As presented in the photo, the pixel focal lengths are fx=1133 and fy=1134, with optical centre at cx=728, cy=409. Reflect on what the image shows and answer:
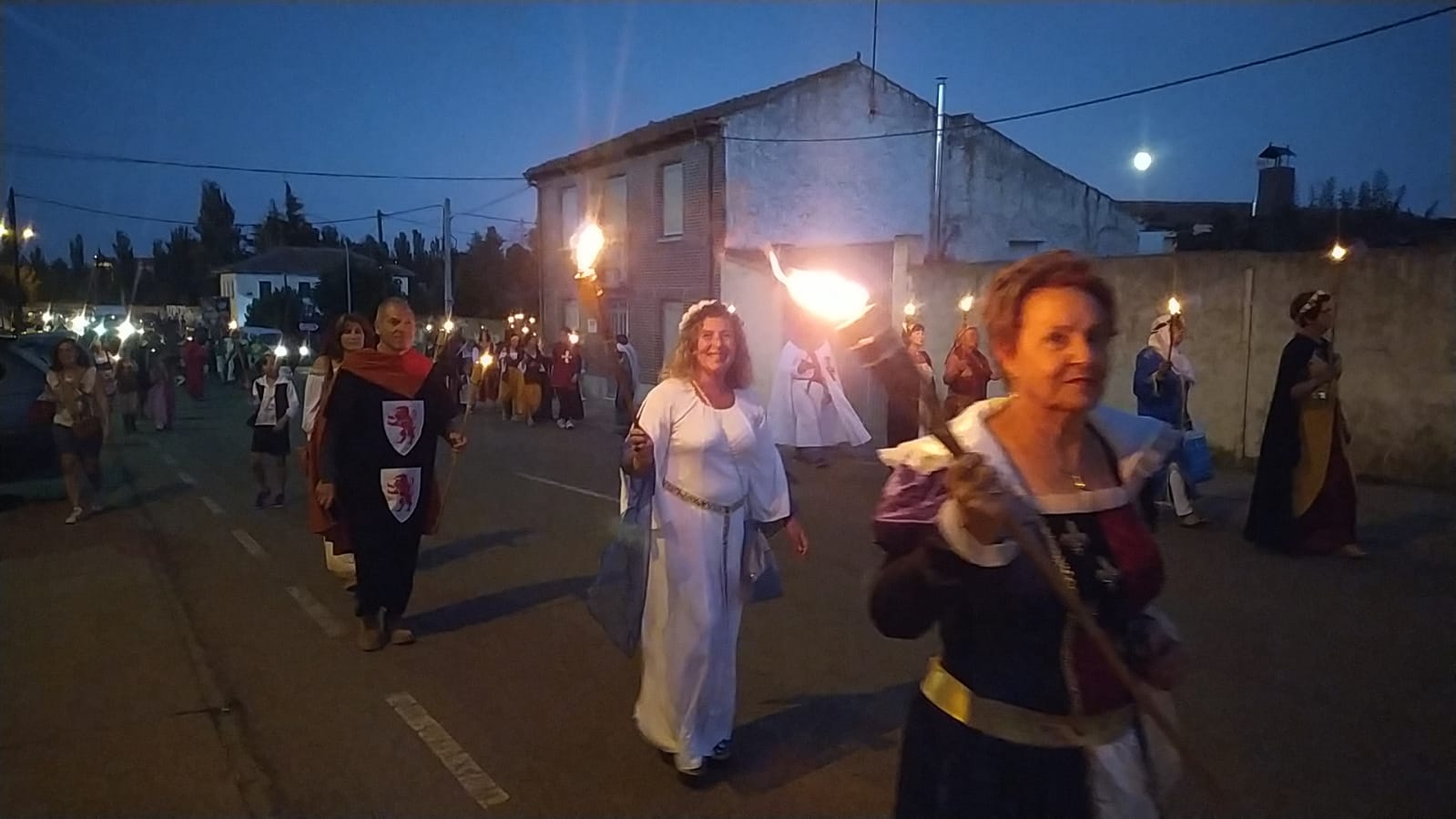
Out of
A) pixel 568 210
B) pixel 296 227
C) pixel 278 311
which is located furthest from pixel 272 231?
pixel 568 210

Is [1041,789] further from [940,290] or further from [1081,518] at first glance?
[940,290]

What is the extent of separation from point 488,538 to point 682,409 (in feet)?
19.5

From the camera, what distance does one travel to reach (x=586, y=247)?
14.9ft

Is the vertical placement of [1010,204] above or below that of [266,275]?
above

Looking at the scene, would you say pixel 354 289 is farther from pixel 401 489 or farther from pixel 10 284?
pixel 401 489

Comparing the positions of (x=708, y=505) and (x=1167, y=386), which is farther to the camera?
(x=1167, y=386)

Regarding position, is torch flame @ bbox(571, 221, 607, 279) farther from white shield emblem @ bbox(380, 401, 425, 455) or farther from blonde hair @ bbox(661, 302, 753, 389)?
white shield emblem @ bbox(380, 401, 425, 455)

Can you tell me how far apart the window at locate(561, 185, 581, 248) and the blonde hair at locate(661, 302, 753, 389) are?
27651mm

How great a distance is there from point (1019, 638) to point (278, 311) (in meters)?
64.5

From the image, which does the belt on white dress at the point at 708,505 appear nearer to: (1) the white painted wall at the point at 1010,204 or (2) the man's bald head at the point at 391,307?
(2) the man's bald head at the point at 391,307

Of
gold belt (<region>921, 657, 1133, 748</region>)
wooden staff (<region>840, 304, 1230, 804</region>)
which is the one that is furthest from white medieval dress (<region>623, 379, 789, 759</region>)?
wooden staff (<region>840, 304, 1230, 804</region>)

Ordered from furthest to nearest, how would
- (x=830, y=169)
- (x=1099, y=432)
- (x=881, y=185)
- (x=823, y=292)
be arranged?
(x=881, y=185)
(x=830, y=169)
(x=823, y=292)
(x=1099, y=432)

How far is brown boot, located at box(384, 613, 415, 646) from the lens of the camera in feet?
22.9

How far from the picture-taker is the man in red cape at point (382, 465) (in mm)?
6891
